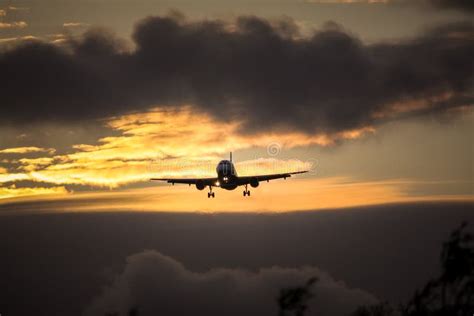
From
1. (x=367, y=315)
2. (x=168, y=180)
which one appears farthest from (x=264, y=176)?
(x=367, y=315)

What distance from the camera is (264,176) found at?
490 ft

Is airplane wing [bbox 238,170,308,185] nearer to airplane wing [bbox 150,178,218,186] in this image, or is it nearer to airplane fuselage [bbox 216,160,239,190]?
airplane fuselage [bbox 216,160,239,190]

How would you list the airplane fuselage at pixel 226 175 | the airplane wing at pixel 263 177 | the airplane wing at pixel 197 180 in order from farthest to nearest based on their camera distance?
the airplane wing at pixel 197 180
the airplane wing at pixel 263 177
the airplane fuselage at pixel 226 175

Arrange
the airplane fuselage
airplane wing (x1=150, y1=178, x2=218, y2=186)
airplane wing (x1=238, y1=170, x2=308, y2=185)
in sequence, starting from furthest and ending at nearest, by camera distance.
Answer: airplane wing (x1=150, y1=178, x2=218, y2=186) < airplane wing (x1=238, y1=170, x2=308, y2=185) < the airplane fuselage

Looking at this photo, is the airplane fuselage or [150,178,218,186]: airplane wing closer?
the airplane fuselage

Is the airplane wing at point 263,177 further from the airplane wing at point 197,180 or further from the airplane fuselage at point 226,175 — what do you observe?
the airplane wing at point 197,180

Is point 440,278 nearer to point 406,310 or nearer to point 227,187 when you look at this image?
point 406,310

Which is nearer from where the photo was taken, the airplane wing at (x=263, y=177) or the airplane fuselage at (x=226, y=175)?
the airplane fuselage at (x=226, y=175)

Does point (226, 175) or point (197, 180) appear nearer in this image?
point (226, 175)

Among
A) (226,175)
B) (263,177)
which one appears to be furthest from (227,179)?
(263,177)

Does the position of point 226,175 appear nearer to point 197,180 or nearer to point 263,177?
point 197,180

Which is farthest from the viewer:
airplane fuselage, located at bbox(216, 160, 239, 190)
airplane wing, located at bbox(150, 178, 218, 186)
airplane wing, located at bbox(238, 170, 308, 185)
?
airplane wing, located at bbox(150, 178, 218, 186)

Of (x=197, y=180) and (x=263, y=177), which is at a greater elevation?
(x=263, y=177)

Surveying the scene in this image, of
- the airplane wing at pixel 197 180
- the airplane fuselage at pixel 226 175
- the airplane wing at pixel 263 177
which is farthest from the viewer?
the airplane wing at pixel 197 180
